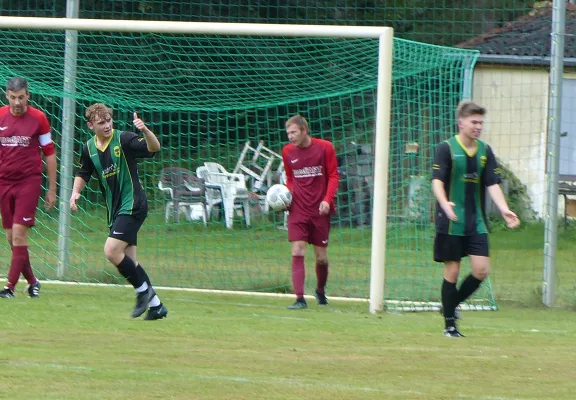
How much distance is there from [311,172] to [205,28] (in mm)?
1735

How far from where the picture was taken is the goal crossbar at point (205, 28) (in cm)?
1098

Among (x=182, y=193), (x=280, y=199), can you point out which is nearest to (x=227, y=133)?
(x=182, y=193)

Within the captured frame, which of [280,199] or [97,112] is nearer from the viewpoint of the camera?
[97,112]

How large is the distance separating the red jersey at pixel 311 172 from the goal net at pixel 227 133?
1.13 m

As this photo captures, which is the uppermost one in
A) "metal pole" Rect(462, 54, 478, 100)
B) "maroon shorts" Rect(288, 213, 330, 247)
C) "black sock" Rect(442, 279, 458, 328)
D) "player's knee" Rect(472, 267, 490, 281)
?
"metal pole" Rect(462, 54, 478, 100)

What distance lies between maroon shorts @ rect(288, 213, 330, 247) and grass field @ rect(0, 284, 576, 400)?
0.72 meters

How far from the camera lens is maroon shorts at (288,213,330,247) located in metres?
11.2

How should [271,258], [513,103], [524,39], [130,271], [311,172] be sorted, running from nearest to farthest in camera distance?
[130,271], [311,172], [513,103], [271,258], [524,39]

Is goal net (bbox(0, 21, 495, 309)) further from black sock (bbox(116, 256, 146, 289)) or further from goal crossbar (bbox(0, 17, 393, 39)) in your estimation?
black sock (bbox(116, 256, 146, 289))

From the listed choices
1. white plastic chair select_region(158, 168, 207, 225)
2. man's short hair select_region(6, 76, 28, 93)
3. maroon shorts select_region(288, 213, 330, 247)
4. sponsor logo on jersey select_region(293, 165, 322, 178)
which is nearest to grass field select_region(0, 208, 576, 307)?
white plastic chair select_region(158, 168, 207, 225)

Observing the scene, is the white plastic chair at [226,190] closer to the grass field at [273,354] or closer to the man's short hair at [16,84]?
the grass field at [273,354]

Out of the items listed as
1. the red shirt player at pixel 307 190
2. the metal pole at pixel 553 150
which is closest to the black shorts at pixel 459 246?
the red shirt player at pixel 307 190

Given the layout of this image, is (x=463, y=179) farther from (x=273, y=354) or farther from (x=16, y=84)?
(x=16, y=84)

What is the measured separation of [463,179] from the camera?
8.67 meters
